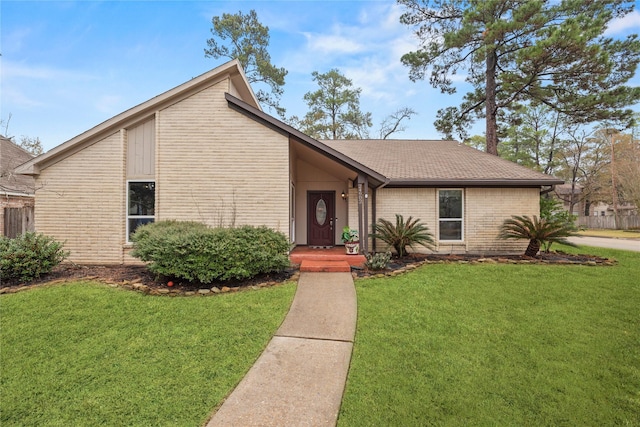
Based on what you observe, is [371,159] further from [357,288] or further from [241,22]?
[241,22]

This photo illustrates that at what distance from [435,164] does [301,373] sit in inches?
393

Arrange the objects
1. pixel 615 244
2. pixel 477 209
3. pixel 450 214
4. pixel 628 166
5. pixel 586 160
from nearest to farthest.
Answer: pixel 477 209, pixel 450 214, pixel 615 244, pixel 628 166, pixel 586 160

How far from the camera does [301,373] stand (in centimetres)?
326

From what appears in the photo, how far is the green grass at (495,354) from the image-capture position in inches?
106

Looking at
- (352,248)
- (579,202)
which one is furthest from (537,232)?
(579,202)

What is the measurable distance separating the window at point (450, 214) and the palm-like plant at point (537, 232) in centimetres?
144

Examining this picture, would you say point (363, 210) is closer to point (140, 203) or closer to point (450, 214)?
point (450, 214)

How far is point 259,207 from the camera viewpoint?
320 inches

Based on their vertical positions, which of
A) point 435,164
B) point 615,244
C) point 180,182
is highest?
point 435,164

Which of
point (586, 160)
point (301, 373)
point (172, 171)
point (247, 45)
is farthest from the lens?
point (586, 160)

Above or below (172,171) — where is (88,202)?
below

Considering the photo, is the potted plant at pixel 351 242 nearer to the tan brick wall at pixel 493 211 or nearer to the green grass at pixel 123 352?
the green grass at pixel 123 352

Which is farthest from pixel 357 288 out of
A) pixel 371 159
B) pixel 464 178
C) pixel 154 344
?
pixel 371 159

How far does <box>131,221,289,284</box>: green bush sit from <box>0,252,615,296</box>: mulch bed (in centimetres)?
19
